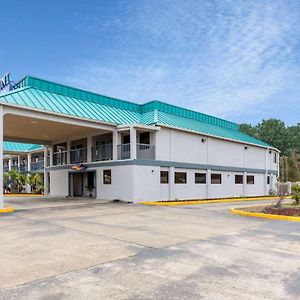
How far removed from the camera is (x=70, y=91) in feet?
88.1

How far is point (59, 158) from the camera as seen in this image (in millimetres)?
33500

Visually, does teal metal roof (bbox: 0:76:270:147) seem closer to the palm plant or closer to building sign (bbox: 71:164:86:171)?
building sign (bbox: 71:164:86:171)

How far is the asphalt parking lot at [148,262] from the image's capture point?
5.34 meters

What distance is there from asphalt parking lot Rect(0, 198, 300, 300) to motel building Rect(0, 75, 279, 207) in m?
11.9

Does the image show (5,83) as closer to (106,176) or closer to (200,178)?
(106,176)

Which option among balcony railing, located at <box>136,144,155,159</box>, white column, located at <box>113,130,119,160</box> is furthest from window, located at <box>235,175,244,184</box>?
white column, located at <box>113,130,119,160</box>

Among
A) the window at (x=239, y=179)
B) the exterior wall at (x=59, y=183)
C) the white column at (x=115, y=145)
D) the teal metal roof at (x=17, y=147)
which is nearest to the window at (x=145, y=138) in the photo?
the white column at (x=115, y=145)

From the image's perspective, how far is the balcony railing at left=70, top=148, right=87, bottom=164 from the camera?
97.0 feet

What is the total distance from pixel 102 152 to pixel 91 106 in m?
3.83

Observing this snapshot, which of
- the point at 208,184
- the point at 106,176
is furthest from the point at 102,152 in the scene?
the point at 208,184

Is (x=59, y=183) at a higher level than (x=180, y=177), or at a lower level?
lower

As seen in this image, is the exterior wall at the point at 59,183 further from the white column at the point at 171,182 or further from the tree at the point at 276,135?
the tree at the point at 276,135

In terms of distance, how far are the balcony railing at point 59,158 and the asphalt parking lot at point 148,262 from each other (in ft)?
68.2

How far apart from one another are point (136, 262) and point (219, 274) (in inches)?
69.6
